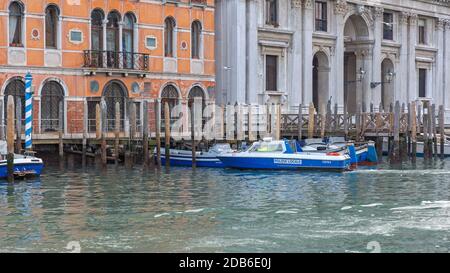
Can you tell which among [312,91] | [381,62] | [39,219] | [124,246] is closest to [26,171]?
[39,219]

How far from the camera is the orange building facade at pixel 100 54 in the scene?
3481cm

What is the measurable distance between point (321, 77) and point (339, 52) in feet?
4.89

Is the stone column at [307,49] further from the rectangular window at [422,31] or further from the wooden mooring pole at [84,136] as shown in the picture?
the wooden mooring pole at [84,136]

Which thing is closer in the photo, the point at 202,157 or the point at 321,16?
the point at 202,157

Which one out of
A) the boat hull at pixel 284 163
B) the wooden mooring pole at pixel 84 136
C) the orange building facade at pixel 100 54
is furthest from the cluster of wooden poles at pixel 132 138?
the boat hull at pixel 284 163

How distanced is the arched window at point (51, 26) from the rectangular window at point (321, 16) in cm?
1535

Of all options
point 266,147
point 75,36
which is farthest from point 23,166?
point 75,36

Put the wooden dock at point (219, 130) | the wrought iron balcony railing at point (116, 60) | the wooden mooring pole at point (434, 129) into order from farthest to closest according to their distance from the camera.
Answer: the wooden mooring pole at point (434, 129)
the wrought iron balcony railing at point (116, 60)
the wooden dock at point (219, 130)

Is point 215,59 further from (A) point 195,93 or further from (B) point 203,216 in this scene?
(B) point 203,216

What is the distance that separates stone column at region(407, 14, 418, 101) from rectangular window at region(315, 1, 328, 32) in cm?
690

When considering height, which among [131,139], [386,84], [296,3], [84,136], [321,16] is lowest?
[131,139]

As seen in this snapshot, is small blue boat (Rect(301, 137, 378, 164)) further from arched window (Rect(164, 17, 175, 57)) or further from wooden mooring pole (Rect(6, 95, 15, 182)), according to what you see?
wooden mooring pole (Rect(6, 95, 15, 182))

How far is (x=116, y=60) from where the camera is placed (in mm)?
37281

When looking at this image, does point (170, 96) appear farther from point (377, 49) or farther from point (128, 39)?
point (377, 49)
